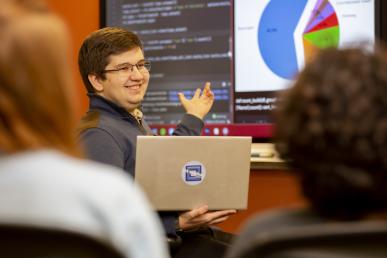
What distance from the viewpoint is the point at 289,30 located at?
3.48 meters

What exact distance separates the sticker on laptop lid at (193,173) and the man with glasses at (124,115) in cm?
12

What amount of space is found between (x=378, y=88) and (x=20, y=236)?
528 millimetres

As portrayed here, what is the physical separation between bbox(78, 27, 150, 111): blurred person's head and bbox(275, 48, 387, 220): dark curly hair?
66.3 inches

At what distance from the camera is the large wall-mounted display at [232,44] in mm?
3371

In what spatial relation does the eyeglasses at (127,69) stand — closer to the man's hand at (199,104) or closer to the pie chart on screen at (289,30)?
the man's hand at (199,104)

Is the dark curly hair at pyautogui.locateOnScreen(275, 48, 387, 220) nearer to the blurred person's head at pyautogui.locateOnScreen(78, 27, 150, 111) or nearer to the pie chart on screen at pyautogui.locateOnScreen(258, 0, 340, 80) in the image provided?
the blurred person's head at pyautogui.locateOnScreen(78, 27, 150, 111)

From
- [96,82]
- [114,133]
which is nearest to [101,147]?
[114,133]

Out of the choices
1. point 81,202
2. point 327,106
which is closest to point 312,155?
point 327,106

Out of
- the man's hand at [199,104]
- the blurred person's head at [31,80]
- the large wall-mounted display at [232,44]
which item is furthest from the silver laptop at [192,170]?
the blurred person's head at [31,80]

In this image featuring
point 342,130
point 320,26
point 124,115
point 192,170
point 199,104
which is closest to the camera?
point 342,130

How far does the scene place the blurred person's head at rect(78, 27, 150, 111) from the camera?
257 cm

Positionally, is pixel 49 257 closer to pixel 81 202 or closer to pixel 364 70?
pixel 81 202

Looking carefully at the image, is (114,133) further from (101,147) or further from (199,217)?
(199,217)

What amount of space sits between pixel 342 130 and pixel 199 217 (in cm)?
153
